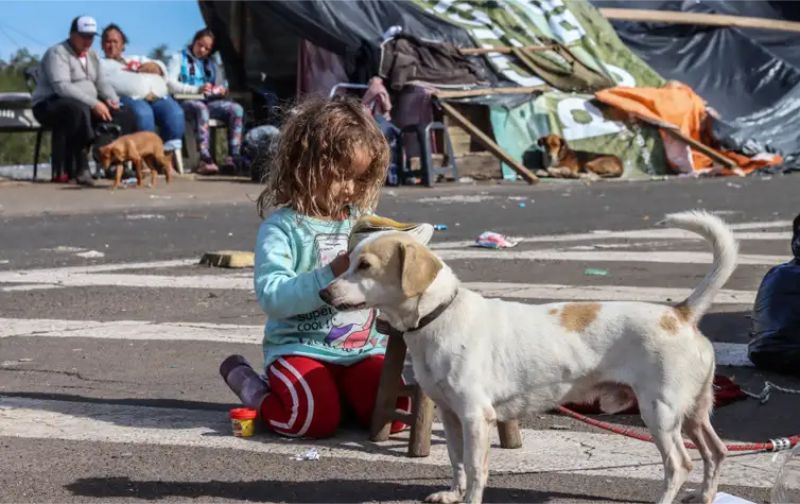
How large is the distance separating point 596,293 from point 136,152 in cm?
887

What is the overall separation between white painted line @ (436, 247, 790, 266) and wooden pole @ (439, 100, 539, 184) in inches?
274

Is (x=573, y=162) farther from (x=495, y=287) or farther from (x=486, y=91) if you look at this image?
(x=495, y=287)

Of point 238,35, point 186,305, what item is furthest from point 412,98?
point 186,305

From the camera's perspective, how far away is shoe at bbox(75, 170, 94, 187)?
631 inches

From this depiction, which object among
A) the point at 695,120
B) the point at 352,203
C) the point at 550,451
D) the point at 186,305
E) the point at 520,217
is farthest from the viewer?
the point at 695,120

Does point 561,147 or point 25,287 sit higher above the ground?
point 561,147

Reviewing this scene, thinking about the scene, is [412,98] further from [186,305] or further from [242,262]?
[186,305]

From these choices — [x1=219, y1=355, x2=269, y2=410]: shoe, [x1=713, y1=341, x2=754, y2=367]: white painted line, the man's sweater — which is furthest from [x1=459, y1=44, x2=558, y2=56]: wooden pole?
[x1=219, y1=355, x2=269, y2=410]: shoe

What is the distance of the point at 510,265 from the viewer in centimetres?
948

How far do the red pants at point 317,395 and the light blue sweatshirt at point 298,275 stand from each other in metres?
0.05

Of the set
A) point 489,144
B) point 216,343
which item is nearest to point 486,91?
point 489,144

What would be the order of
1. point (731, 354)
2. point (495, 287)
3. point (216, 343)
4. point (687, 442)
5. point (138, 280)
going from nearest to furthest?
point (687, 442), point (731, 354), point (216, 343), point (495, 287), point (138, 280)

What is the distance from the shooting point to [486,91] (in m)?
17.9

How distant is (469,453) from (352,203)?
1.46 meters
